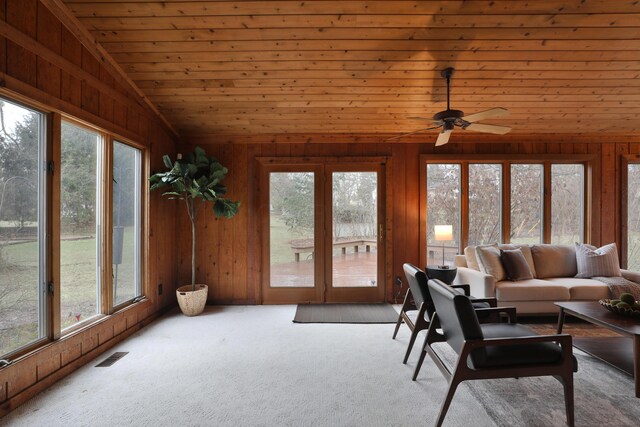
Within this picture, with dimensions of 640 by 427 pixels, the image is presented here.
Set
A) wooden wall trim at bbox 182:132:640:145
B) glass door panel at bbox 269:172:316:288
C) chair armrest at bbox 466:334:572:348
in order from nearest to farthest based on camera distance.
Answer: chair armrest at bbox 466:334:572:348 < wooden wall trim at bbox 182:132:640:145 < glass door panel at bbox 269:172:316:288

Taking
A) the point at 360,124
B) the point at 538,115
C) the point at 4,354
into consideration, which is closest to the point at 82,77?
the point at 4,354

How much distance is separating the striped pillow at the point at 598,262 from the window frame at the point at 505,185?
0.60 metres

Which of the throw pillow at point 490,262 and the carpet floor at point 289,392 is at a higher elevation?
the throw pillow at point 490,262

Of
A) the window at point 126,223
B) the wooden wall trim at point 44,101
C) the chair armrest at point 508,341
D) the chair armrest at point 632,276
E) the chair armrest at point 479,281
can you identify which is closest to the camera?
the chair armrest at point 508,341

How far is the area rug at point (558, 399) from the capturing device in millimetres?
1899

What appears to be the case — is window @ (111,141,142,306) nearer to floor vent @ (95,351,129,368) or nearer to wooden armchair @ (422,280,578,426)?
floor vent @ (95,351,129,368)

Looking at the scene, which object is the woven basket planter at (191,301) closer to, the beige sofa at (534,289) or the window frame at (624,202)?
the beige sofa at (534,289)

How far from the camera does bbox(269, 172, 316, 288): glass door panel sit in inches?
179

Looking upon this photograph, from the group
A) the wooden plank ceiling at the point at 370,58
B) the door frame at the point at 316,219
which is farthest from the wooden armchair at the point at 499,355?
the door frame at the point at 316,219

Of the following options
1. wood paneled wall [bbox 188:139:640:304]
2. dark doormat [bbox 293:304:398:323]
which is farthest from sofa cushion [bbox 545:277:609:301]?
dark doormat [bbox 293:304:398:323]

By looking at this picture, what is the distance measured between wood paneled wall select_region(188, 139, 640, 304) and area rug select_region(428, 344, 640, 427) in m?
2.29

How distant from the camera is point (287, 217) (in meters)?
4.54

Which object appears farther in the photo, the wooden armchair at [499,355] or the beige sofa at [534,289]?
the beige sofa at [534,289]

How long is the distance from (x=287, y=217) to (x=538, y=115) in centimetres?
370
